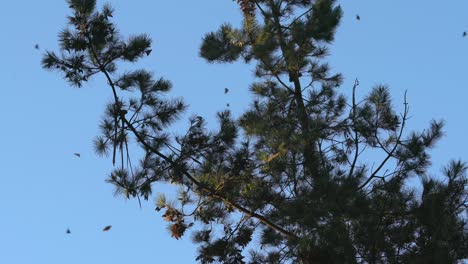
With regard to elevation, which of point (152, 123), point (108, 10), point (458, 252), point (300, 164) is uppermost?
point (108, 10)

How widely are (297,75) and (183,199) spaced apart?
254 centimetres

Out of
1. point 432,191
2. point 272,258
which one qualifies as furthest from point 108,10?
point 432,191

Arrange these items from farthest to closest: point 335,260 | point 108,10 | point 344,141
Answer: point 344,141 → point 108,10 → point 335,260

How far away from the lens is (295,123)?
11359 millimetres

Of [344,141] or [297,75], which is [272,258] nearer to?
[344,141]

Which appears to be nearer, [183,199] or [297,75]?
[183,199]

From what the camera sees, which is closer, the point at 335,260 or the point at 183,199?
the point at 335,260

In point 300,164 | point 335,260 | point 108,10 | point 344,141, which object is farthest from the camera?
point 344,141

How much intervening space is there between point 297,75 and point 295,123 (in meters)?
0.79

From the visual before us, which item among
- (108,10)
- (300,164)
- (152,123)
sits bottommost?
(300,164)

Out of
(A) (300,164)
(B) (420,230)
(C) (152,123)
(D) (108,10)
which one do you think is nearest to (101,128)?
(C) (152,123)

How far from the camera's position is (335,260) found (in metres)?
8.84

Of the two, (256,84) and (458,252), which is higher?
(256,84)

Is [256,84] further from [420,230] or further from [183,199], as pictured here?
[420,230]
